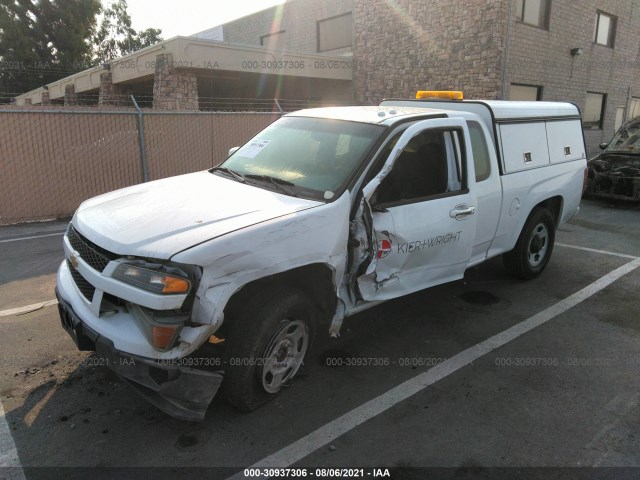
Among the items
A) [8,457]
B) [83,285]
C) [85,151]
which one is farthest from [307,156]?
[85,151]

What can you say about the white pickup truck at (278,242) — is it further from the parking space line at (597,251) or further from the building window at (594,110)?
the building window at (594,110)

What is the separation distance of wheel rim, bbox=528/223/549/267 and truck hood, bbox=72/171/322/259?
3.36m

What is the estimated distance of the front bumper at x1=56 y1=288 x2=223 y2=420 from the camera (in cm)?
255

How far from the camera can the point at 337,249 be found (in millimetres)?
3111

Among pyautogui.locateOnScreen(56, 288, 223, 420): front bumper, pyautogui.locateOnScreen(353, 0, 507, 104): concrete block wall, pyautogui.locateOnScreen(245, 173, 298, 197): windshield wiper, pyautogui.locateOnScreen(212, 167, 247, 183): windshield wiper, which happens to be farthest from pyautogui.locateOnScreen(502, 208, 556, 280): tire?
pyautogui.locateOnScreen(353, 0, 507, 104): concrete block wall

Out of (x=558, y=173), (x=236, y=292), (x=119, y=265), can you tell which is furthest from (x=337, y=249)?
(x=558, y=173)

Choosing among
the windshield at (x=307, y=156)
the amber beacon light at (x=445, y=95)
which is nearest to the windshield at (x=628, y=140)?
the amber beacon light at (x=445, y=95)

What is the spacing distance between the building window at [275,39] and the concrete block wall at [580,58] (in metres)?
12.5

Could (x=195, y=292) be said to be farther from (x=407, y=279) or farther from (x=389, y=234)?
(x=407, y=279)

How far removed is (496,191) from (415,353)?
175 centimetres

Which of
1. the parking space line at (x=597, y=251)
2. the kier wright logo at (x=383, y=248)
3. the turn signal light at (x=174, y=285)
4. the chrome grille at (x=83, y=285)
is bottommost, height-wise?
the parking space line at (x=597, y=251)

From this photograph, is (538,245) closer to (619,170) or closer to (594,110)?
(619,170)

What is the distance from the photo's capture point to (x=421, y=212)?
3.64 m

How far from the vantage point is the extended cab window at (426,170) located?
3.61 metres
